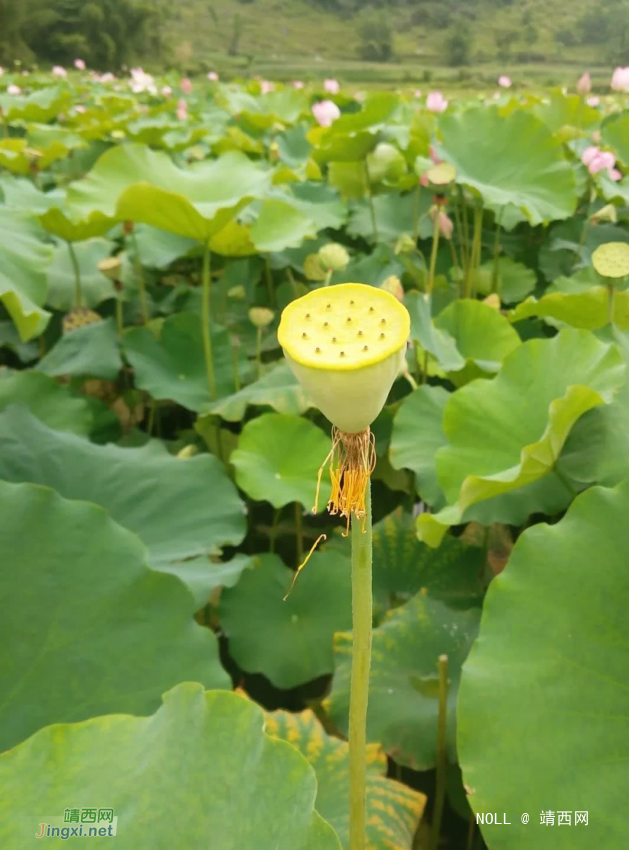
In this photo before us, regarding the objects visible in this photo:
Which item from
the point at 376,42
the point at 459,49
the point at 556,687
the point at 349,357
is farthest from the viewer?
the point at 376,42

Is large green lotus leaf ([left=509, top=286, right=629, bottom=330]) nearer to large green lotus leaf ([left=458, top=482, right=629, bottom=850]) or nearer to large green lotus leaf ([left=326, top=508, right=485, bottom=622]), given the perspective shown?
large green lotus leaf ([left=326, top=508, right=485, bottom=622])

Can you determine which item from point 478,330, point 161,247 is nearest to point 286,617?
point 478,330

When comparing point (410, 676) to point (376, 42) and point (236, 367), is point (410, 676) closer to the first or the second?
point (236, 367)

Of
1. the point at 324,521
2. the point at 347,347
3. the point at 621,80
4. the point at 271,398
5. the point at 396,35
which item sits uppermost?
the point at 347,347

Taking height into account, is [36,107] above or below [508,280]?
above

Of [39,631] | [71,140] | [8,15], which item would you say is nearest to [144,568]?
[39,631]

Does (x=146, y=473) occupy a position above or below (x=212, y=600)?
above

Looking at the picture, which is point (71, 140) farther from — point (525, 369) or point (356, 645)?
point (356, 645)
